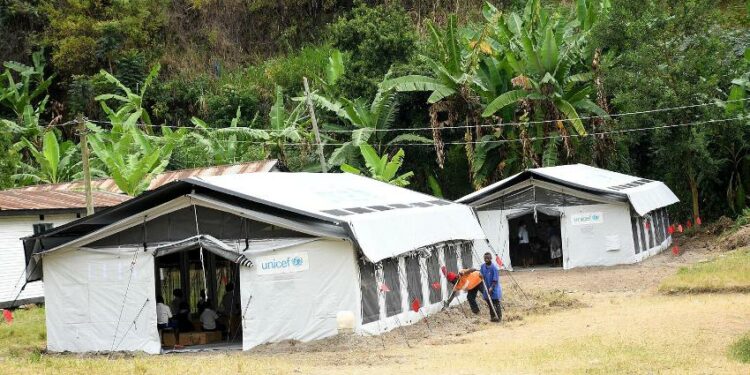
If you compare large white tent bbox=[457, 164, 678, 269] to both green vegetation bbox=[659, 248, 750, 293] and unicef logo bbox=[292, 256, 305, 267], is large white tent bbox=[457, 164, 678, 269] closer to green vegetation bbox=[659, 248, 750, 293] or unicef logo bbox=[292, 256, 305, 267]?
green vegetation bbox=[659, 248, 750, 293]

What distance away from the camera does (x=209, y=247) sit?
18031 millimetres

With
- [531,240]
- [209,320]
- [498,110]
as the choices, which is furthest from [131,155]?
[209,320]

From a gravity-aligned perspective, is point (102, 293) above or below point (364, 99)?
below

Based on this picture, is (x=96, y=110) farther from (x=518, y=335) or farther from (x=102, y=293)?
(x=518, y=335)

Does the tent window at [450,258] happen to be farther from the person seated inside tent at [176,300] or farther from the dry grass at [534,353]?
the person seated inside tent at [176,300]

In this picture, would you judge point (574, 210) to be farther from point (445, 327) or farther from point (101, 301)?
point (101, 301)

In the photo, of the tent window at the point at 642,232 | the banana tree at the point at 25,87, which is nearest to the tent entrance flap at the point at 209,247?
the tent window at the point at 642,232

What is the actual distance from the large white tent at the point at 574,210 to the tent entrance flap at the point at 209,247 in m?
12.8

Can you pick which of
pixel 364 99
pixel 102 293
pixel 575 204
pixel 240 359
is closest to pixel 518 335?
pixel 240 359

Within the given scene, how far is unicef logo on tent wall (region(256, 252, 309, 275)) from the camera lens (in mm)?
17828

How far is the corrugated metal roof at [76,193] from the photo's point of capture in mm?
26797

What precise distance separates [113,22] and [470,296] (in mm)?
32099

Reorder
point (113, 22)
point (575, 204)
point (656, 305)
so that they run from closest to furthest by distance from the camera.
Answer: point (656, 305) < point (575, 204) < point (113, 22)

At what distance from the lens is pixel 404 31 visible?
41.2m
